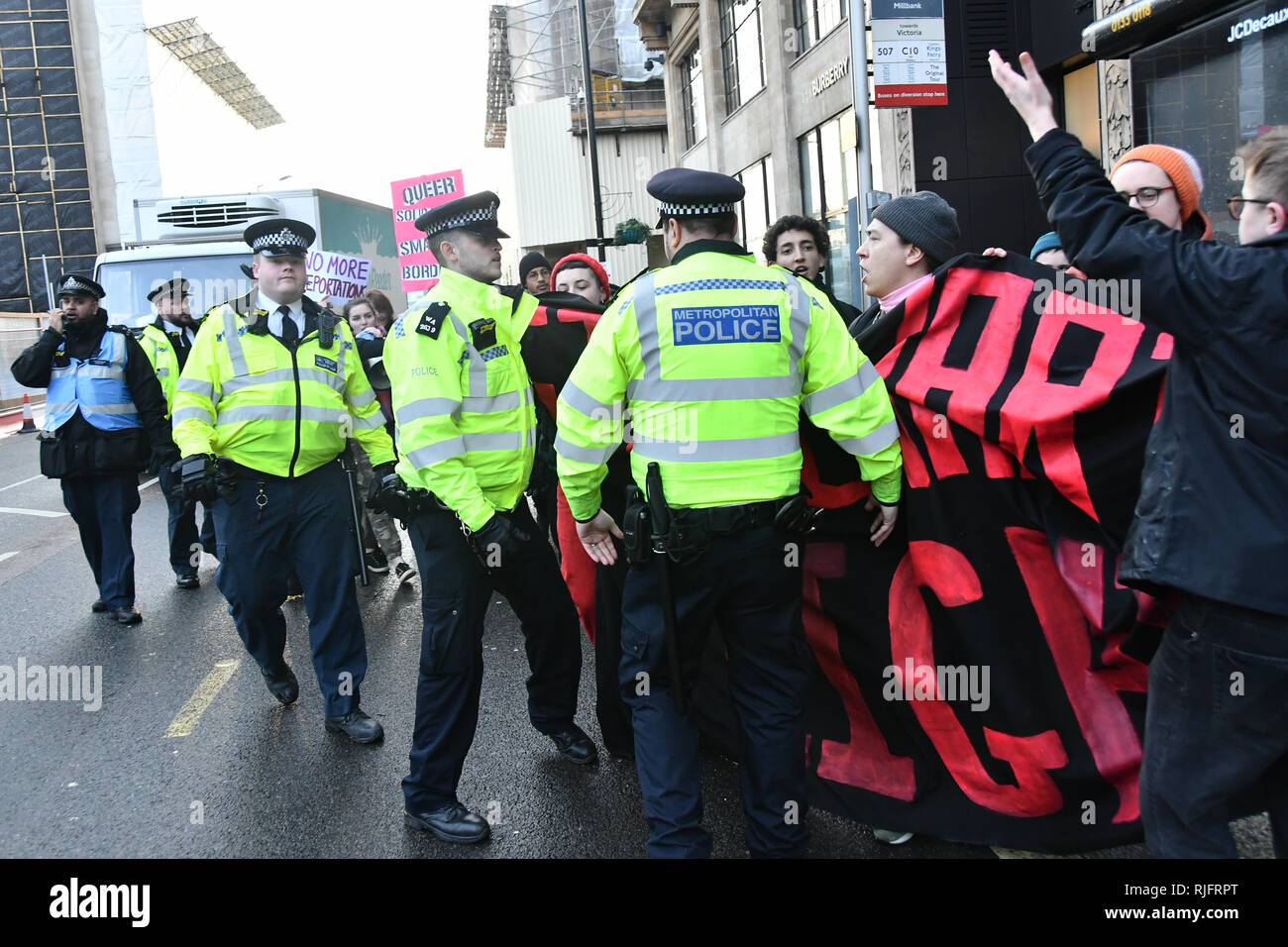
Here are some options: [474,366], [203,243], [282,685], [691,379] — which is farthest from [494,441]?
[203,243]

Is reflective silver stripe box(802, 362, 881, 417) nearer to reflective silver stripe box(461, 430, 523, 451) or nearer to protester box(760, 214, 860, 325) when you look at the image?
reflective silver stripe box(461, 430, 523, 451)

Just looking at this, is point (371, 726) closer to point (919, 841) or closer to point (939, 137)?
point (919, 841)

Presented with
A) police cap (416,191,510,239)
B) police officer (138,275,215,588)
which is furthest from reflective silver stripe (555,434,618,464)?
police officer (138,275,215,588)

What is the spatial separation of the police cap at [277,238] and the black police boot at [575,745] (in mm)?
2462

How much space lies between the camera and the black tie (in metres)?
4.54

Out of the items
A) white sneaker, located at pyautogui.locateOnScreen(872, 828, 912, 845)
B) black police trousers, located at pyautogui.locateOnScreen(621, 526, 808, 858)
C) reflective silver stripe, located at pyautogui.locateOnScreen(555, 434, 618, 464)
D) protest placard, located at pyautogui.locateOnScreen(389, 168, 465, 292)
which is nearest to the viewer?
black police trousers, located at pyautogui.locateOnScreen(621, 526, 808, 858)

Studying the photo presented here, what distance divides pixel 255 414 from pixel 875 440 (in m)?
2.85

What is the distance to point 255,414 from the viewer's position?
4480 mm

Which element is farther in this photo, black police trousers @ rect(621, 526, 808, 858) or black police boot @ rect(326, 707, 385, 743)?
black police boot @ rect(326, 707, 385, 743)

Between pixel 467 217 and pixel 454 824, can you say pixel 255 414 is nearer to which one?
pixel 467 217

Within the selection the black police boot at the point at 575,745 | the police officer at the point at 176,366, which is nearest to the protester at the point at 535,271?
the police officer at the point at 176,366

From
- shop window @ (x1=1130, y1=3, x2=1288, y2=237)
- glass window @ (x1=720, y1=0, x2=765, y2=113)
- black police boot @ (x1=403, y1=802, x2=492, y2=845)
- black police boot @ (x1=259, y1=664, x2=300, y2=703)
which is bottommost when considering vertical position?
black police boot @ (x1=403, y1=802, x2=492, y2=845)

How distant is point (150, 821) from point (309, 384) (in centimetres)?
193

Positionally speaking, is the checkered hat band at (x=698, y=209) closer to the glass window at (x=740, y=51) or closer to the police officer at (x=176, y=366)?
the police officer at (x=176, y=366)
